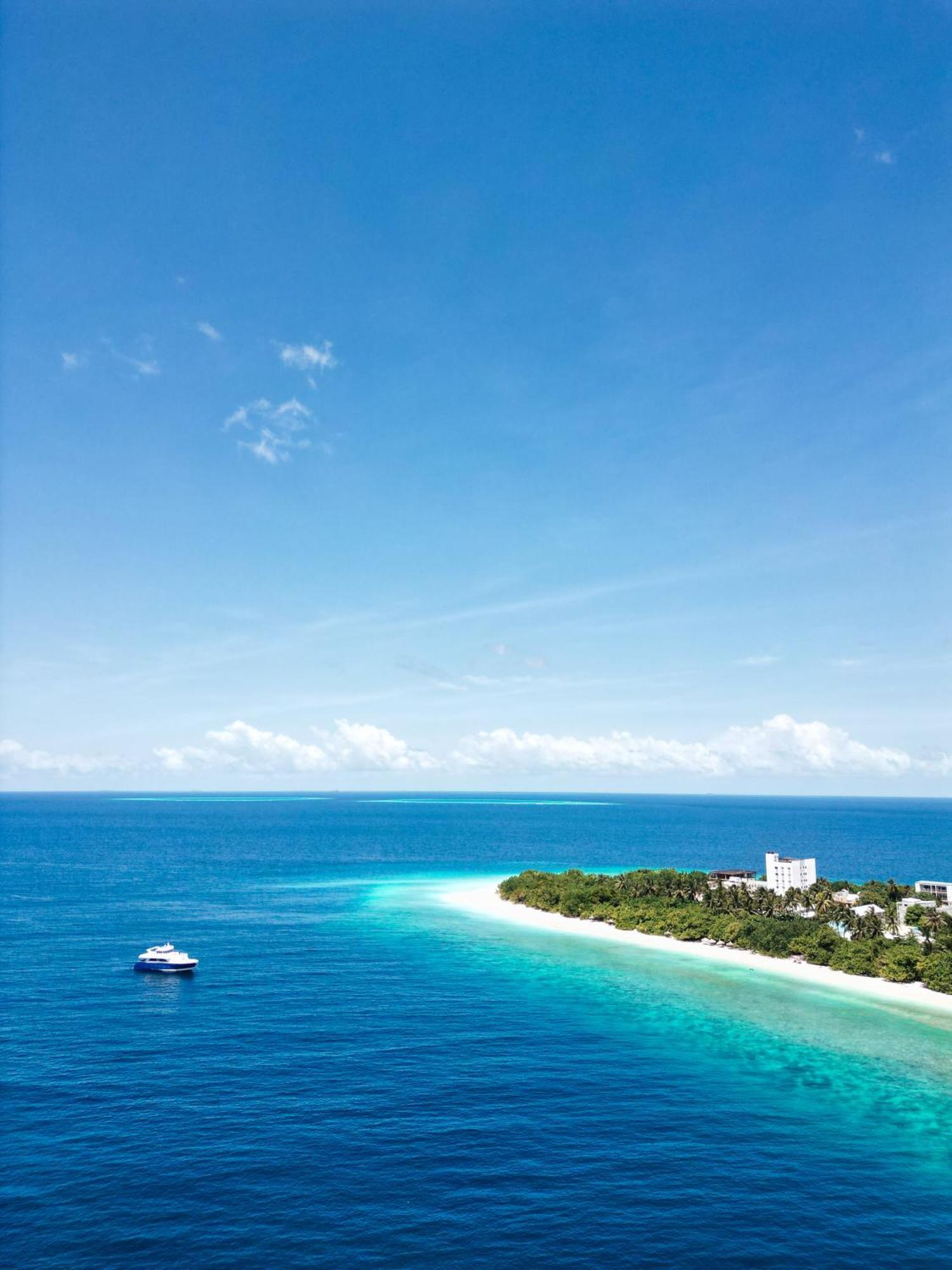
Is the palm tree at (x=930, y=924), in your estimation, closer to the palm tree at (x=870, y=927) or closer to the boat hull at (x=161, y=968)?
the palm tree at (x=870, y=927)

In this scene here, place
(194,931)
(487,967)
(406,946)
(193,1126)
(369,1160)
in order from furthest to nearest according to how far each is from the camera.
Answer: (194,931) < (406,946) < (487,967) < (193,1126) < (369,1160)

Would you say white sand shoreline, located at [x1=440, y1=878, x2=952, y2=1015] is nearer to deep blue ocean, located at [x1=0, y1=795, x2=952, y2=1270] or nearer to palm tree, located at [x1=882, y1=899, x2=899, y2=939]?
deep blue ocean, located at [x1=0, y1=795, x2=952, y2=1270]

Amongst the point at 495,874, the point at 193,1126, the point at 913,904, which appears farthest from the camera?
the point at 495,874

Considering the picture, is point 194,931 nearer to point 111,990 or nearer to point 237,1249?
point 111,990

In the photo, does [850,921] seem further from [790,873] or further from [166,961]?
[166,961]

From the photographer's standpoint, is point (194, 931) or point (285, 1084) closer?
point (285, 1084)

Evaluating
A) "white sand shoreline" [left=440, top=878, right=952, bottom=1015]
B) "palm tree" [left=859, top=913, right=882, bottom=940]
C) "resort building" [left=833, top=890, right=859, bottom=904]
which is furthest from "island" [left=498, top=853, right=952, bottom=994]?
"white sand shoreline" [left=440, top=878, right=952, bottom=1015]

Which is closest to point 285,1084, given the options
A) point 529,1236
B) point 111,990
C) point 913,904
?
point 529,1236
